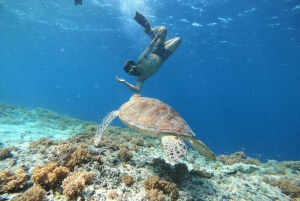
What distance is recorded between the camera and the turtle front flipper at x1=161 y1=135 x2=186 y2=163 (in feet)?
10.8

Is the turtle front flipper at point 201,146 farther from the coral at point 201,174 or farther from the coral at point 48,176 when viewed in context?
the coral at point 48,176

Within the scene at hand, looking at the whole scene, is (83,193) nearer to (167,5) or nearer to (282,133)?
(167,5)

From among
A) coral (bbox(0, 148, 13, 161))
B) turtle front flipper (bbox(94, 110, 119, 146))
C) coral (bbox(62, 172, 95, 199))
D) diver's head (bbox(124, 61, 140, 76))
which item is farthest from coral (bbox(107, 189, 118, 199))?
diver's head (bbox(124, 61, 140, 76))

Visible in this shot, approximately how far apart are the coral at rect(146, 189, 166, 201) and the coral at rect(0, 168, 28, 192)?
2484 millimetres

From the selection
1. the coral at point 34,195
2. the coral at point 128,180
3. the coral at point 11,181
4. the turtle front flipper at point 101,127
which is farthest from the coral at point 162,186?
the coral at point 11,181

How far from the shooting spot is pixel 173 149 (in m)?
3.54

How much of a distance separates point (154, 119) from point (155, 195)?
1.78 metres

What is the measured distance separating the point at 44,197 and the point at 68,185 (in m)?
0.44

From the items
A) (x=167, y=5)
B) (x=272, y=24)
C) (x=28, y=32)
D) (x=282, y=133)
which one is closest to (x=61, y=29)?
(x=28, y=32)

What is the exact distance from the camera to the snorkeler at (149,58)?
8750mm

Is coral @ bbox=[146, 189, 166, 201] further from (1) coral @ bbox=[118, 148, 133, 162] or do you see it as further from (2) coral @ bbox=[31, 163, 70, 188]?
(2) coral @ bbox=[31, 163, 70, 188]

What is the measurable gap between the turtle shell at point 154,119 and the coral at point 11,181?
2531 millimetres

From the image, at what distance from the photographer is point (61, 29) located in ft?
117

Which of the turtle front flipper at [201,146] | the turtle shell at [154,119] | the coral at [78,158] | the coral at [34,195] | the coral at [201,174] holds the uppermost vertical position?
the turtle shell at [154,119]
